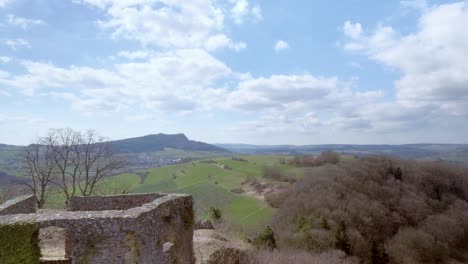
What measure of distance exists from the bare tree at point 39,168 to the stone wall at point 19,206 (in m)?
20.0

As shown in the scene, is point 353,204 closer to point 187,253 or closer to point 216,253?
point 216,253

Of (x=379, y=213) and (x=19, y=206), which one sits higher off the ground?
(x=19, y=206)

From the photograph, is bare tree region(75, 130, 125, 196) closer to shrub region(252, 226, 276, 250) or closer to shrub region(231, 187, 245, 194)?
shrub region(252, 226, 276, 250)

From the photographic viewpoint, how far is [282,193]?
75.6 m

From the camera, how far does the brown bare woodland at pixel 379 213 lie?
53.6 meters

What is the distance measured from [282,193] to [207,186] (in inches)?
696

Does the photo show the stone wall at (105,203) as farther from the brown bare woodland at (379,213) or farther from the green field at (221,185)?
the brown bare woodland at (379,213)

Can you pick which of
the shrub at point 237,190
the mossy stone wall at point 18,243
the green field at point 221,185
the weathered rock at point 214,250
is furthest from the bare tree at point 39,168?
the shrub at point 237,190

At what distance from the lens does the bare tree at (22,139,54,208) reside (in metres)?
36.8

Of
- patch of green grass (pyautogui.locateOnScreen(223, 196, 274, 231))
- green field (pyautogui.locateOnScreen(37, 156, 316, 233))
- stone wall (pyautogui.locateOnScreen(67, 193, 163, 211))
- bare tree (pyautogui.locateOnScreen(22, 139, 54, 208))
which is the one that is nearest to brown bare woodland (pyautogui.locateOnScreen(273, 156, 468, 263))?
patch of green grass (pyautogui.locateOnScreen(223, 196, 274, 231))

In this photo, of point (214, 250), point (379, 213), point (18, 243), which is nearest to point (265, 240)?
point (214, 250)

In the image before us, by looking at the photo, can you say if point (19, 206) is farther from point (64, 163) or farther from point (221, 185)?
point (221, 185)

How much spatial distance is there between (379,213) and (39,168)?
54701 mm

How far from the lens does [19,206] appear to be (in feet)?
54.0
